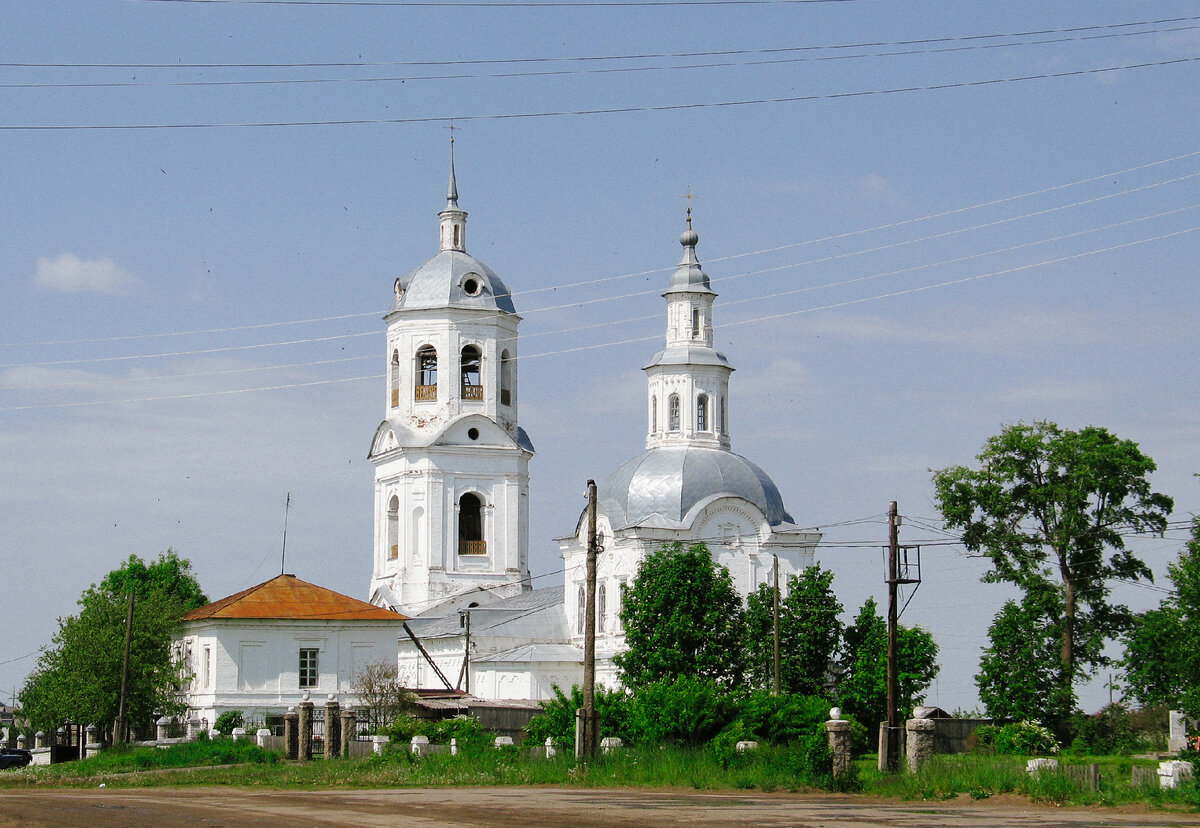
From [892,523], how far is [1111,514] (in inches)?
688

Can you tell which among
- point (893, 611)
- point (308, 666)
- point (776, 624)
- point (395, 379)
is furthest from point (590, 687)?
point (395, 379)

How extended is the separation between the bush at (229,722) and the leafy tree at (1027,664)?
2124 centimetres

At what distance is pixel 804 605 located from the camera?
50.6m

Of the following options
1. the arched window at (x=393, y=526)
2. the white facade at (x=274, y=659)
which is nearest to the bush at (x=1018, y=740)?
the white facade at (x=274, y=659)

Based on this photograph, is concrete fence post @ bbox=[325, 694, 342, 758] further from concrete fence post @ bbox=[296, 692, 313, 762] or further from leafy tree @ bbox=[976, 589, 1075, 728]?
leafy tree @ bbox=[976, 589, 1075, 728]

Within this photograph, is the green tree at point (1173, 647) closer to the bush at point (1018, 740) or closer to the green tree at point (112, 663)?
the bush at point (1018, 740)

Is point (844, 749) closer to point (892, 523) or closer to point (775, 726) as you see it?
point (775, 726)

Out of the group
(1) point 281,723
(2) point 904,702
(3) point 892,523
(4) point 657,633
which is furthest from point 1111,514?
(1) point 281,723

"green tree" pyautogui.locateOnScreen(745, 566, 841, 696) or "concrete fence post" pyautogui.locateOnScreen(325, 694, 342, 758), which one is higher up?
"green tree" pyautogui.locateOnScreen(745, 566, 841, 696)

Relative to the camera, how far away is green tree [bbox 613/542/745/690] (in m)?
49.8

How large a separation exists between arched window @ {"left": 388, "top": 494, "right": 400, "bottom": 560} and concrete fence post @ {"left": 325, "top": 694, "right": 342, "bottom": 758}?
26.1 meters

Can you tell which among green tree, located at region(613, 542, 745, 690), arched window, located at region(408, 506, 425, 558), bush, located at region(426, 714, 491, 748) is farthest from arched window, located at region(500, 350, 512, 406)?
bush, located at region(426, 714, 491, 748)

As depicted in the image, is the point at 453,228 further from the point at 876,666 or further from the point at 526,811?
the point at 526,811

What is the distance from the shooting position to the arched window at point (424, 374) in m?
65.4
